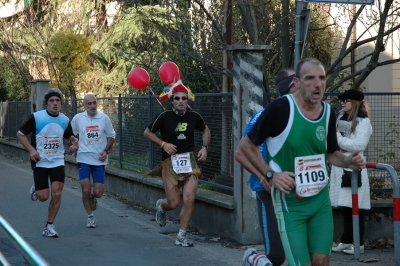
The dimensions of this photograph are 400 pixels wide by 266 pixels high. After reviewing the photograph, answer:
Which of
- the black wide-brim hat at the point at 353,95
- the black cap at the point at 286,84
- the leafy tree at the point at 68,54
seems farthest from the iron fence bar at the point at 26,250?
the leafy tree at the point at 68,54

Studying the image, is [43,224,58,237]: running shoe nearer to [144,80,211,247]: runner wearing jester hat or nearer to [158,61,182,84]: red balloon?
[144,80,211,247]: runner wearing jester hat

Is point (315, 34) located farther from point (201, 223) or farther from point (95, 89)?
point (95, 89)

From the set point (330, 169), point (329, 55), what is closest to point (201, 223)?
point (330, 169)

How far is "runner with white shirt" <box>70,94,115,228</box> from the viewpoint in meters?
10.8

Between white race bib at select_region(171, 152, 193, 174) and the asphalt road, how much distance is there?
938 millimetres

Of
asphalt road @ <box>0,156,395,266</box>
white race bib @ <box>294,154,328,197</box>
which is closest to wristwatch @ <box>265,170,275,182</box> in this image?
white race bib @ <box>294,154,328,197</box>

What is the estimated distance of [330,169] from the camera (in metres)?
9.17

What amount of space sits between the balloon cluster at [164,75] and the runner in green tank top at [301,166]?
204 inches

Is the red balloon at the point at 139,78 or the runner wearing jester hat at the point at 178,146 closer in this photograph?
the runner wearing jester hat at the point at 178,146

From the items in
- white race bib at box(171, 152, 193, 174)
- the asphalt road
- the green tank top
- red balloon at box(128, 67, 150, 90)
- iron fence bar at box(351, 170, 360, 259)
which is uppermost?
red balloon at box(128, 67, 150, 90)

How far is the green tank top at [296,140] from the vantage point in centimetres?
502

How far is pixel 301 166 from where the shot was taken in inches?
199

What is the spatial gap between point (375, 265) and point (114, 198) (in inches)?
282

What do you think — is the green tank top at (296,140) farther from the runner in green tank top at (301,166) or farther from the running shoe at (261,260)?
the running shoe at (261,260)
